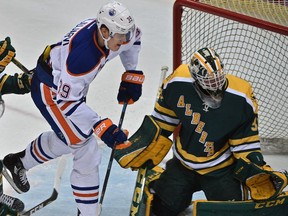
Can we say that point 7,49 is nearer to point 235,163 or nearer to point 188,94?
point 188,94

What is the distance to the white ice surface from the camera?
3836 mm

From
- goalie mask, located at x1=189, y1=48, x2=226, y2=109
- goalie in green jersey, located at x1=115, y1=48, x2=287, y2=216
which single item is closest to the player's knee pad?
goalie in green jersey, located at x1=115, y1=48, x2=287, y2=216

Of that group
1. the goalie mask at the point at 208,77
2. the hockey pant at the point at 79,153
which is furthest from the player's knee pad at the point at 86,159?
the goalie mask at the point at 208,77

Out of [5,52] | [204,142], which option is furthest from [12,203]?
[204,142]

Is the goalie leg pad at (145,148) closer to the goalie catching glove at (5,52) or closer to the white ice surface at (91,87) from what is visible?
the white ice surface at (91,87)

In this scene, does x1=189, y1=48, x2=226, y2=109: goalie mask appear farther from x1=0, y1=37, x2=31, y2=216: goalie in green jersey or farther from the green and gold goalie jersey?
x1=0, y1=37, x2=31, y2=216: goalie in green jersey

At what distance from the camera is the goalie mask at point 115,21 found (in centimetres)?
320

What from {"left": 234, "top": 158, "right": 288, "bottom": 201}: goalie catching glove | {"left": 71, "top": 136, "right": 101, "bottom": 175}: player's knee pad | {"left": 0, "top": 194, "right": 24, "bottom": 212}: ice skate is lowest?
{"left": 234, "top": 158, "right": 288, "bottom": 201}: goalie catching glove

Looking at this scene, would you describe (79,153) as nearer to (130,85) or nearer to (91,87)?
(130,85)

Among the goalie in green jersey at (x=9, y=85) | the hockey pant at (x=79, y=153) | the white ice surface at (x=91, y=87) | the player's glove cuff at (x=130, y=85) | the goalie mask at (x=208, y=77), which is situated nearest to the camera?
the goalie mask at (x=208, y=77)

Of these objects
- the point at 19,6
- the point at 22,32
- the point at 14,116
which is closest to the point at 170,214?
the point at 14,116

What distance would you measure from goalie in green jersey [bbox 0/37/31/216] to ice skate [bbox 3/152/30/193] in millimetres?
262

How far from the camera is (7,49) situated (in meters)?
3.67

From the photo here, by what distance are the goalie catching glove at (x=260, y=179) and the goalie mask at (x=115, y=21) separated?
67 centimetres
